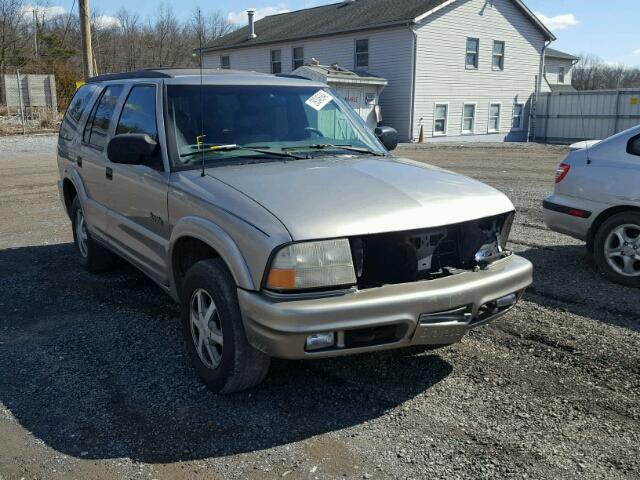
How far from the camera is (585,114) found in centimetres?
2877

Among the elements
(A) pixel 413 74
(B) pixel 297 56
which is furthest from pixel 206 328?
A: (B) pixel 297 56

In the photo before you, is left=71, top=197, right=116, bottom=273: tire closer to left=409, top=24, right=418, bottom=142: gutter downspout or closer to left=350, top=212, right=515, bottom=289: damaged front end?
left=350, top=212, right=515, bottom=289: damaged front end

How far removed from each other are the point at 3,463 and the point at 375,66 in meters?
27.1

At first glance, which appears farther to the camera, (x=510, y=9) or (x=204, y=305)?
(x=510, y=9)

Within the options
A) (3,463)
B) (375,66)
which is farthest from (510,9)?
(3,463)

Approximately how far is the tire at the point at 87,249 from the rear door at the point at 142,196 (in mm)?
1039

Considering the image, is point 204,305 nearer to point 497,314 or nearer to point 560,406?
point 497,314

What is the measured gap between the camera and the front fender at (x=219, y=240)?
3208mm

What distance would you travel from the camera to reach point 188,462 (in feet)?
10.0

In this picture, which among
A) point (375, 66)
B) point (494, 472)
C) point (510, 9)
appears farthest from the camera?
point (510, 9)

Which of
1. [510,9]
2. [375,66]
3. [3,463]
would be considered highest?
[510,9]

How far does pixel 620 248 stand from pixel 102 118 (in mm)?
4944

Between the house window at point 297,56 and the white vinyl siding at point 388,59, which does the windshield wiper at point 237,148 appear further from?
the house window at point 297,56

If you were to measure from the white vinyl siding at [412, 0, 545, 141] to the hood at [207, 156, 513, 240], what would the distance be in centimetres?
2442
